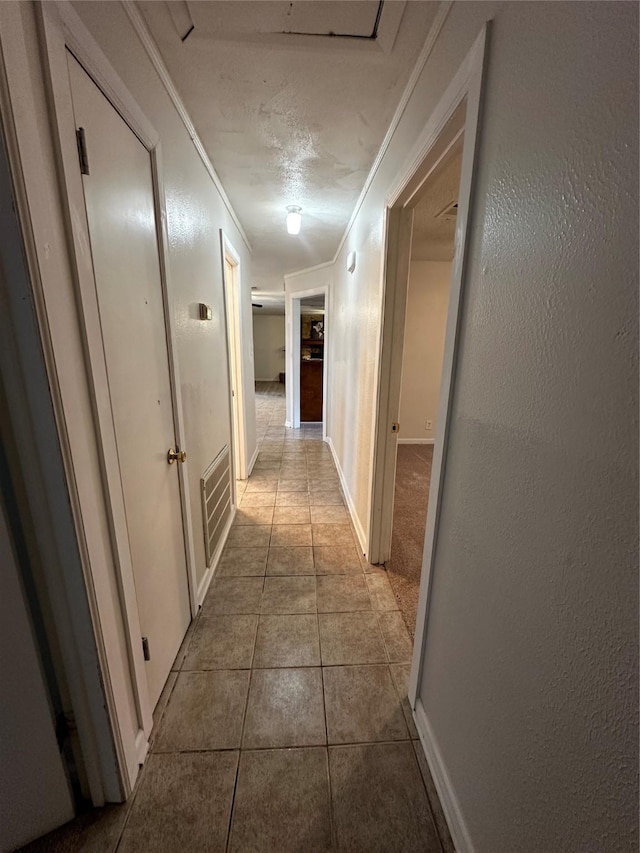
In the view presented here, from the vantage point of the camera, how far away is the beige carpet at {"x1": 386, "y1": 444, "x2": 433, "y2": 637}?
185cm

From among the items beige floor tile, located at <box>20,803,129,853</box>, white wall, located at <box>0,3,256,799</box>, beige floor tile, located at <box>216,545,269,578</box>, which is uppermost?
white wall, located at <box>0,3,256,799</box>

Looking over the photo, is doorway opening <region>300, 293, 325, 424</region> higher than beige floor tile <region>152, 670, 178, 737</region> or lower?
higher

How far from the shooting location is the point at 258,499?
9.78 feet

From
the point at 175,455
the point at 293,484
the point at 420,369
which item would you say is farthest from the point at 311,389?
the point at 175,455

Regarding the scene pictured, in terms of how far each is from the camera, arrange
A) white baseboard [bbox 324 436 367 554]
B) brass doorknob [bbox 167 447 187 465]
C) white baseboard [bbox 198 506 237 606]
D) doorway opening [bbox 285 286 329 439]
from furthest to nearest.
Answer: doorway opening [bbox 285 286 329 439] < white baseboard [bbox 324 436 367 554] < white baseboard [bbox 198 506 237 606] < brass doorknob [bbox 167 447 187 465]

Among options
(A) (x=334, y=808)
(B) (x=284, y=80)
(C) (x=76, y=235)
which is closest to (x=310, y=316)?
(B) (x=284, y=80)

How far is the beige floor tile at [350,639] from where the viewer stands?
148cm

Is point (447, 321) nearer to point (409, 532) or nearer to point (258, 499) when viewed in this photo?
point (409, 532)

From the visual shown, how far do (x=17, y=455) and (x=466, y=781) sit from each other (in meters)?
1.44

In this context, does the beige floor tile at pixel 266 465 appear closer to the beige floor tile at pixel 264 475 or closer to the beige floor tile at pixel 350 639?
the beige floor tile at pixel 264 475

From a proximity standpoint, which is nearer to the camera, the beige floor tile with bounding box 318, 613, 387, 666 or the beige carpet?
the beige floor tile with bounding box 318, 613, 387, 666

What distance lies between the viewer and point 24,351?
27.1 inches

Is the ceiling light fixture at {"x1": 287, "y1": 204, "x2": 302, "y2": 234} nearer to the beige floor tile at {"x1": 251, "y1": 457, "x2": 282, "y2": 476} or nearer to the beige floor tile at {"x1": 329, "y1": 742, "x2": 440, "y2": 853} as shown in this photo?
the beige floor tile at {"x1": 251, "y1": 457, "x2": 282, "y2": 476}

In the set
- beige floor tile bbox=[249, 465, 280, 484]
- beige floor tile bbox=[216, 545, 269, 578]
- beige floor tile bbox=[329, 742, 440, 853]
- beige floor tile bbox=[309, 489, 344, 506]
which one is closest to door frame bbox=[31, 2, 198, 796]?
beige floor tile bbox=[329, 742, 440, 853]
